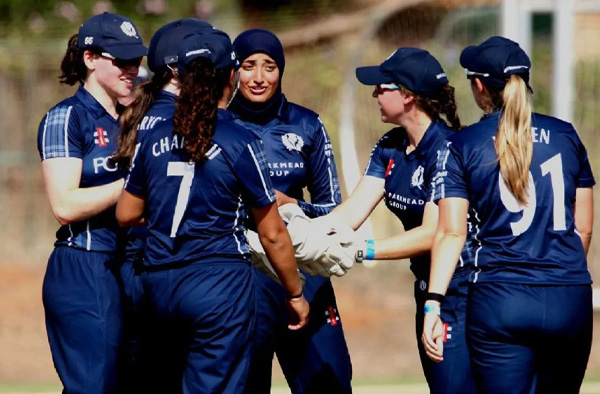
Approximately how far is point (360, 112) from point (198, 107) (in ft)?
26.8

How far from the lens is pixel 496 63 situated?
4637mm

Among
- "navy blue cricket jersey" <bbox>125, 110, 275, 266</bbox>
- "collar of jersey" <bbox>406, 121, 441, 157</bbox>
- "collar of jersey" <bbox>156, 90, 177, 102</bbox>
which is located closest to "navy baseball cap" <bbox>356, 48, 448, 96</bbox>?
"collar of jersey" <bbox>406, 121, 441, 157</bbox>

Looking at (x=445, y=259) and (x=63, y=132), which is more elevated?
(x=63, y=132)

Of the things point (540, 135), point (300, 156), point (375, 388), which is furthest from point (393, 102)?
point (375, 388)

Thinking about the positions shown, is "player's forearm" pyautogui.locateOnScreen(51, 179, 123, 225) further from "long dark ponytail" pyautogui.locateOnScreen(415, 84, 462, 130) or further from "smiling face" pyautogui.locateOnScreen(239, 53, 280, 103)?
"long dark ponytail" pyautogui.locateOnScreen(415, 84, 462, 130)

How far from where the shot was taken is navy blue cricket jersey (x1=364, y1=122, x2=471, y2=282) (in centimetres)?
514

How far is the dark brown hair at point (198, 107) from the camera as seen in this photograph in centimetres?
434

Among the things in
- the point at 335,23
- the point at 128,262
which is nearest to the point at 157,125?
the point at 128,262

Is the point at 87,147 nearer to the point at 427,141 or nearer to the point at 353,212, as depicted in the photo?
the point at 353,212

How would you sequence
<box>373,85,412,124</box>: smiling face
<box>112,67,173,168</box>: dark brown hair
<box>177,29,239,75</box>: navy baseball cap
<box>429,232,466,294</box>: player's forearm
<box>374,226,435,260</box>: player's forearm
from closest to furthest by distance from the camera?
<box>177,29,239,75</box>: navy baseball cap
<box>429,232,466,294</box>: player's forearm
<box>112,67,173,168</box>: dark brown hair
<box>374,226,435,260</box>: player's forearm
<box>373,85,412,124</box>: smiling face

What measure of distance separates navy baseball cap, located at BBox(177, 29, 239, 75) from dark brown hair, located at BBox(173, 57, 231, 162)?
2 cm

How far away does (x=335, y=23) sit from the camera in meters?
18.4

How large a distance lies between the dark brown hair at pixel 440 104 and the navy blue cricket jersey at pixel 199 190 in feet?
3.53

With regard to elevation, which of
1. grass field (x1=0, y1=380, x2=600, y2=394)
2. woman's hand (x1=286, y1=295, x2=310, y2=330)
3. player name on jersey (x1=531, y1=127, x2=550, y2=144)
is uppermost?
player name on jersey (x1=531, y1=127, x2=550, y2=144)
